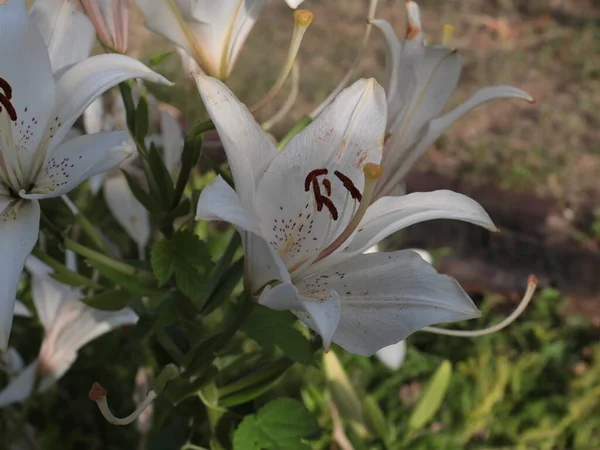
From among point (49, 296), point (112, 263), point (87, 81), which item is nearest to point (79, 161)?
point (87, 81)

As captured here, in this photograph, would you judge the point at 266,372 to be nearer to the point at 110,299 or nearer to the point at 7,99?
the point at 110,299

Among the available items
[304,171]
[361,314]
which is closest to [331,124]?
[304,171]

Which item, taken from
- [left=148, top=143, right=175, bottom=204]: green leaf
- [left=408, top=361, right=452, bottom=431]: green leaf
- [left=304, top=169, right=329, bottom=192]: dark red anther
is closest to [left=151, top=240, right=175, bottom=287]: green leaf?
[left=148, top=143, right=175, bottom=204]: green leaf

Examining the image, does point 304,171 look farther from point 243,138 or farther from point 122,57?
point 122,57

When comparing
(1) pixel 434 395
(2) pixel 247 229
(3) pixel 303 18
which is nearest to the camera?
(2) pixel 247 229

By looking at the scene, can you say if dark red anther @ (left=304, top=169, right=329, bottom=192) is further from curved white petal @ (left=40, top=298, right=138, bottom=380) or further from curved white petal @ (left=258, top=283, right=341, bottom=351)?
curved white petal @ (left=40, top=298, right=138, bottom=380)

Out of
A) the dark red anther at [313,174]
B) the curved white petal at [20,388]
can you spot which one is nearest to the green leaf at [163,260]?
the dark red anther at [313,174]

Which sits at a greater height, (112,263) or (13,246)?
(13,246)
